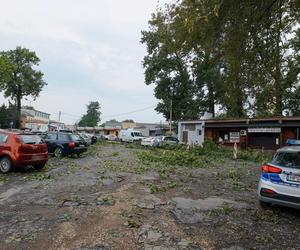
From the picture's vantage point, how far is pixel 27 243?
5242mm

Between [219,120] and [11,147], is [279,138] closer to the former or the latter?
[219,120]

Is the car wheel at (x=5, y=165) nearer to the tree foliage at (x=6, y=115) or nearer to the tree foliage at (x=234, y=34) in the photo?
the tree foliage at (x=234, y=34)

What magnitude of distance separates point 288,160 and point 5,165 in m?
10.4

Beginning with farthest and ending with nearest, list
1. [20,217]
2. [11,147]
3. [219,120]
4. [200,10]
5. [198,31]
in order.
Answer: [219,120], [11,147], [198,31], [200,10], [20,217]

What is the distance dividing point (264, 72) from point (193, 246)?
6803mm

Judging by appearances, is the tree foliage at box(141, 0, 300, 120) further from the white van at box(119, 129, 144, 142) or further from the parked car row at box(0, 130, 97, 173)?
the white van at box(119, 129, 144, 142)

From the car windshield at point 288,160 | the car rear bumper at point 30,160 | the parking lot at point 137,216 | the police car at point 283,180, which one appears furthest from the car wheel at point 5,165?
the car windshield at point 288,160

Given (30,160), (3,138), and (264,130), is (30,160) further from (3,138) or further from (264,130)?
(264,130)

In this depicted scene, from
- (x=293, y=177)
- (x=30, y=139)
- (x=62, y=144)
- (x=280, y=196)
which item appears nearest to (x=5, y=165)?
(x=30, y=139)

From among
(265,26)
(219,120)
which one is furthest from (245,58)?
(219,120)

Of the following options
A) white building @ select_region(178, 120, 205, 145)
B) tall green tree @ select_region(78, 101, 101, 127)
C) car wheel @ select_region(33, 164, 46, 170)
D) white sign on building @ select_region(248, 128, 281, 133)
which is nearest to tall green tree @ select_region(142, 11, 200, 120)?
white building @ select_region(178, 120, 205, 145)

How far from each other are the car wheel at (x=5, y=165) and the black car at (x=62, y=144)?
769 centimetres

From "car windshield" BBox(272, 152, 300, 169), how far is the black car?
1533cm

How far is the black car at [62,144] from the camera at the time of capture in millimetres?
20641
